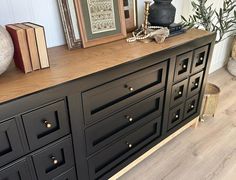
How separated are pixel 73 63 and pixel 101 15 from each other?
0.41 meters

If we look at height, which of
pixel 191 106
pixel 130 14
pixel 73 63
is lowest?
pixel 191 106

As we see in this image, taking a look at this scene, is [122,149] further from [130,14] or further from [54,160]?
[130,14]

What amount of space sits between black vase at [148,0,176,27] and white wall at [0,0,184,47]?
635 millimetres

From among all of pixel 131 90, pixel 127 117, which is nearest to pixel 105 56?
pixel 131 90

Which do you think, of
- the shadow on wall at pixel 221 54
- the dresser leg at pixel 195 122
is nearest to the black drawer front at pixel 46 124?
the dresser leg at pixel 195 122

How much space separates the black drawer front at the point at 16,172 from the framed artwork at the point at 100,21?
0.70 meters

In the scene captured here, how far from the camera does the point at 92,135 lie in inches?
45.7

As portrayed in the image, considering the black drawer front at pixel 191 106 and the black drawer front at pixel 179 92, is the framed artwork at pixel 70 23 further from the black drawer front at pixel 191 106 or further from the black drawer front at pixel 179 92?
the black drawer front at pixel 191 106

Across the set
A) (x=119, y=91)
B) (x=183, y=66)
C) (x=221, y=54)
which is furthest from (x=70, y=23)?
(x=221, y=54)

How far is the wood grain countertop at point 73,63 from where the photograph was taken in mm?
860

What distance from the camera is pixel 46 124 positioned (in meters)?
0.93

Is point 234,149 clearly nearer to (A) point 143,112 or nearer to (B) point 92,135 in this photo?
(A) point 143,112

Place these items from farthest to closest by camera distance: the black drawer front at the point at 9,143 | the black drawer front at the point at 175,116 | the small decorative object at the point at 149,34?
1. the black drawer front at the point at 175,116
2. the small decorative object at the point at 149,34
3. the black drawer front at the point at 9,143

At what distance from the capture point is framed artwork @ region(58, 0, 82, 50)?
1.19 metres
